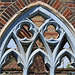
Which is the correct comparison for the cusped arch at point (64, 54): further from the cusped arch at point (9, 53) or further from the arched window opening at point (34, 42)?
the cusped arch at point (9, 53)

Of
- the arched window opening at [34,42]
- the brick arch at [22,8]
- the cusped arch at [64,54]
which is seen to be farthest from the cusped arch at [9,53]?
the cusped arch at [64,54]

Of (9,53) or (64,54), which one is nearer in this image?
(9,53)

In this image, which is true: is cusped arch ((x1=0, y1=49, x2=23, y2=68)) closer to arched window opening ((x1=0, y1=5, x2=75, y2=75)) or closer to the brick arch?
arched window opening ((x1=0, y1=5, x2=75, y2=75))

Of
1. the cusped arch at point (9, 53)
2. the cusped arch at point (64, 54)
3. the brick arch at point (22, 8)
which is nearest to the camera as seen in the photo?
the cusped arch at point (9, 53)

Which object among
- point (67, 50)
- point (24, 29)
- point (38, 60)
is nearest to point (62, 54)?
point (67, 50)

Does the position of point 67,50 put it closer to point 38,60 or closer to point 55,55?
point 55,55

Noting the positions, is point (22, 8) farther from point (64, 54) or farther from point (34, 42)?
point (64, 54)

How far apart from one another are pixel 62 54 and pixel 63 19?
2.15 feet

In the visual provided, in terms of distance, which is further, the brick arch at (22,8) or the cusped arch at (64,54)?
the brick arch at (22,8)

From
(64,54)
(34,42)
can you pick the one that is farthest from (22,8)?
(64,54)

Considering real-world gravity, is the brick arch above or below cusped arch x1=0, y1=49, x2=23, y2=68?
above

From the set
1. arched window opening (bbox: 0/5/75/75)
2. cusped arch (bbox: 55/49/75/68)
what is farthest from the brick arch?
cusped arch (bbox: 55/49/75/68)

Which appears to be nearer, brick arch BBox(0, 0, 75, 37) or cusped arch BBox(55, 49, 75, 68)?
cusped arch BBox(55, 49, 75, 68)

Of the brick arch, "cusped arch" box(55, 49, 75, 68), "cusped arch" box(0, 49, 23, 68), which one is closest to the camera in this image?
"cusped arch" box(0, 49, 23, 68)
